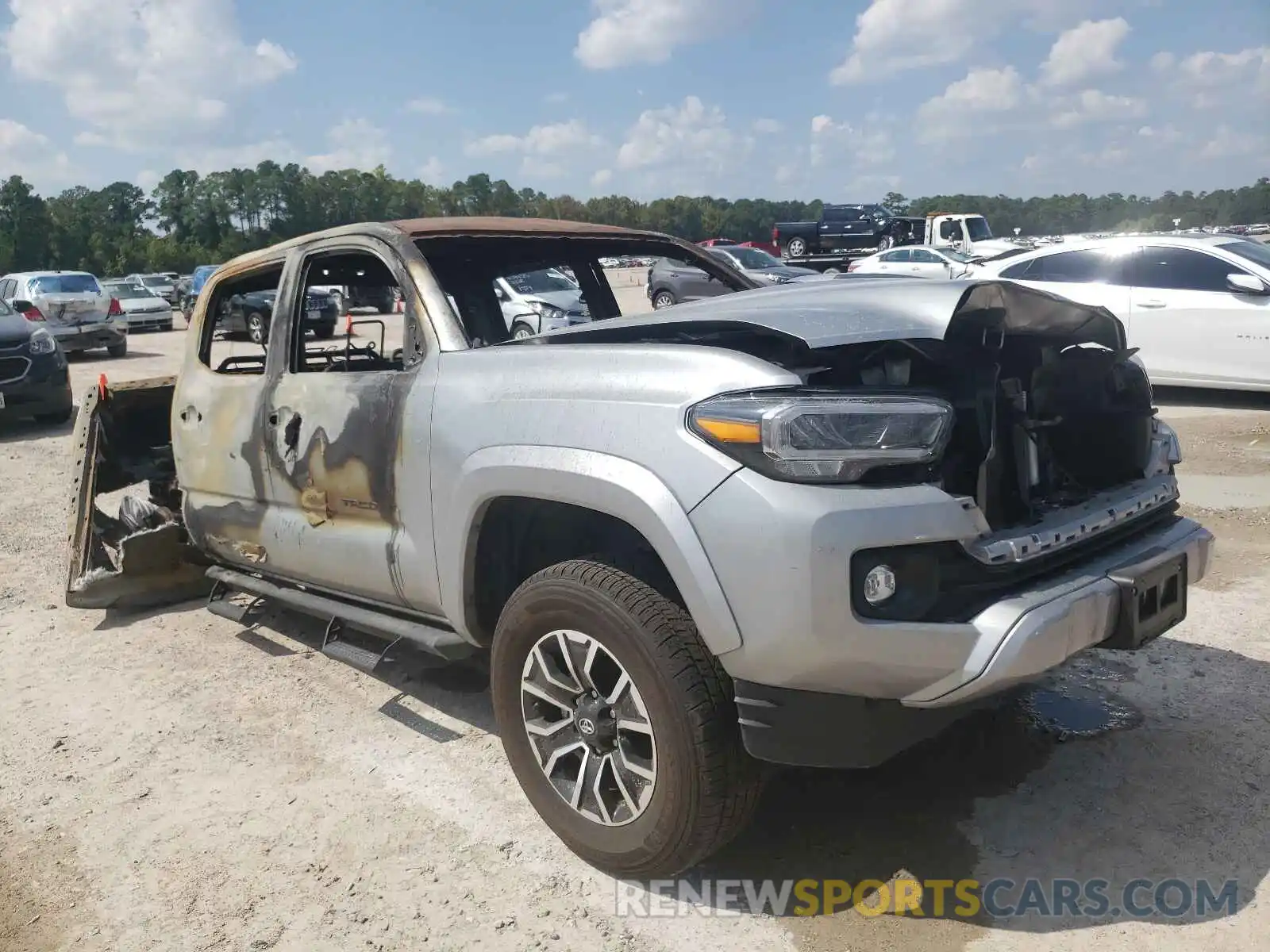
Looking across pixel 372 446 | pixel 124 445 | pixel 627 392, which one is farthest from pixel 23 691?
pixel 627 392

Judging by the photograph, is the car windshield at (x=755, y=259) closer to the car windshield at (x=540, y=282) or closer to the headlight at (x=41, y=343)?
the headlight at (x=41, y=343)

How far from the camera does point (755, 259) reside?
81.7ft

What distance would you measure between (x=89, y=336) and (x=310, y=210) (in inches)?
3227

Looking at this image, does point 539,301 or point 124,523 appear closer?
point 539,301

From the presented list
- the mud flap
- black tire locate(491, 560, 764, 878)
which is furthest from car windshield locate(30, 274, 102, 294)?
black tire locate(491, 560, 764, 878)

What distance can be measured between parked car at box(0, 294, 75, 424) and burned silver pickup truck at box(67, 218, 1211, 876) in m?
8.24

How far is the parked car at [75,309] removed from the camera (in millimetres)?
18016

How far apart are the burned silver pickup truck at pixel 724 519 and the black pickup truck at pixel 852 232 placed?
1328 inches

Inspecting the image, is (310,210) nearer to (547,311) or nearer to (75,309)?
(75,309)

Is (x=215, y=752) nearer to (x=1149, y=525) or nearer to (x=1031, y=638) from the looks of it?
(x=1031, y=638)

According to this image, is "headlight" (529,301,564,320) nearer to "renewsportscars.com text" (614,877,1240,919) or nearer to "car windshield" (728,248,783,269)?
"renewsportscars.com text" (614,877,1240,919)

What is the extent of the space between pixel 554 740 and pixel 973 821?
124cm

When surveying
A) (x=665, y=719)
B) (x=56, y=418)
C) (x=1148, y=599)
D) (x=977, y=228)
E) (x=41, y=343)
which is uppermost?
(x=977, y=228)

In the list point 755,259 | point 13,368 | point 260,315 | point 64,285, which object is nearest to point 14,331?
point 13,368
